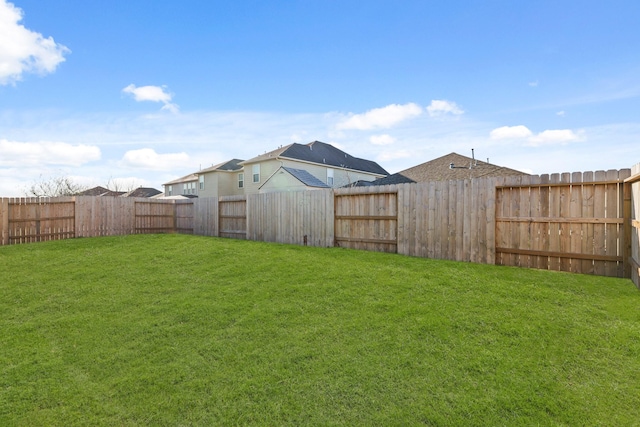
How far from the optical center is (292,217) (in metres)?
10.1

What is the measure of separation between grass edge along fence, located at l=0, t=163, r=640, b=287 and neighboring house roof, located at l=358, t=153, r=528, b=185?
9463 mm

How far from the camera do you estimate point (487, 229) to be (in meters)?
6.64

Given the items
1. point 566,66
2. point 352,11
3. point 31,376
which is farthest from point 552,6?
point 31,376

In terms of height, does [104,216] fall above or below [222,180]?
below

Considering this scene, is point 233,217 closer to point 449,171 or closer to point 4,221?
point 4,221

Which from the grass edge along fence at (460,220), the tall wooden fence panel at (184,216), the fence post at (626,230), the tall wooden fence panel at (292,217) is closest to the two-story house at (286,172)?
the tall wooden fence panel at (184,216)

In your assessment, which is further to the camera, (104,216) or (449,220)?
(104,216)

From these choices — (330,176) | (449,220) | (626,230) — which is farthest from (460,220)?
(330,176)

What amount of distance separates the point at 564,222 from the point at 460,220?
1.79 m

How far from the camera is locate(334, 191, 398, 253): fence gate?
8047mm

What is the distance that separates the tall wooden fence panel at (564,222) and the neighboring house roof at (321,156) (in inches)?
721

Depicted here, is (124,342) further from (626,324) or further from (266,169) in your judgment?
(266,169)

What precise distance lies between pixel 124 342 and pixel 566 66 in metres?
11.0

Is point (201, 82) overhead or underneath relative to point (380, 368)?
overhead
